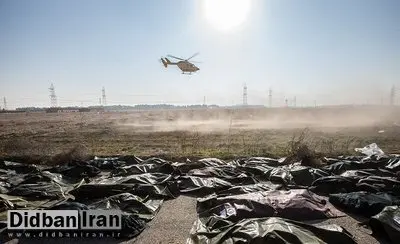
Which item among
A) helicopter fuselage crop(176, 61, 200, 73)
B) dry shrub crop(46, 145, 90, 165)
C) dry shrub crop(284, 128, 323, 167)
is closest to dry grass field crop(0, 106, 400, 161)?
dry shrub crop(46, 145, 90, 165)

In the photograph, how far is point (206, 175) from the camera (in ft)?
34.1

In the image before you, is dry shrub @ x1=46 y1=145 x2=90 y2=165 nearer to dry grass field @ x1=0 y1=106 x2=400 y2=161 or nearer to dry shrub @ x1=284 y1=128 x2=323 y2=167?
dry grass field @ x1=0 y1=106 x2=400 y2=161

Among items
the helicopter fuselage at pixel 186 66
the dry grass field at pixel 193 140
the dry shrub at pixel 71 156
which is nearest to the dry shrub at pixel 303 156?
the dry grass field at pixel 193 140

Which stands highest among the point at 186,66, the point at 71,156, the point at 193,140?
the point at 186,66

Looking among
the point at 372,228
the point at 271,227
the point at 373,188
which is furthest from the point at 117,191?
the point at 373,188

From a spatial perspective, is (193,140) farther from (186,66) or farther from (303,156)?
(303,156)

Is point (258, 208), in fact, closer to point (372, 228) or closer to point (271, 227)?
point (271, 227)

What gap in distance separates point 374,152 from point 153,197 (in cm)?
1088

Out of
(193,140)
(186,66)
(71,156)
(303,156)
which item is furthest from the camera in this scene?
(186,66)

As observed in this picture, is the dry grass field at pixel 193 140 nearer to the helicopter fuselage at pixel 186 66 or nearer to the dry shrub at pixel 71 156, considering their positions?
the dry shrub at pixel 71 156

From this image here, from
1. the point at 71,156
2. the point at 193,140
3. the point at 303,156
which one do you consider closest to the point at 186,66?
the point at 193,140

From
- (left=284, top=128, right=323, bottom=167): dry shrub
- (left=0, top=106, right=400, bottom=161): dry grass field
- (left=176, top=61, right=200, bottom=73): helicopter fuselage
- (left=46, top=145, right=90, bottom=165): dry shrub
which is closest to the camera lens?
(left=284, top=128, right=323, bottom=167): dry shrub

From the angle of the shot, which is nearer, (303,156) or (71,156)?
(303,156)

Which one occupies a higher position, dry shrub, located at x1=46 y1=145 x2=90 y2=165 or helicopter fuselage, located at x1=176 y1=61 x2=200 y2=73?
helicopter fuselage, located at x1=176 y1=61 x2=200 y2=73
